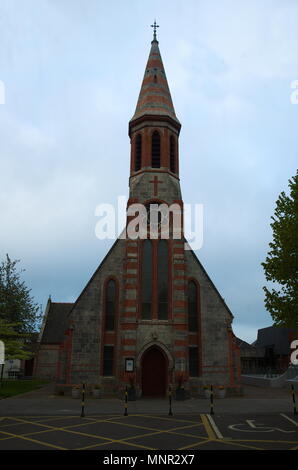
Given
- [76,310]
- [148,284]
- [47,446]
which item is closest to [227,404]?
[148,284]

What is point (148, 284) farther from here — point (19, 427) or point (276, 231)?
point (19, 427)

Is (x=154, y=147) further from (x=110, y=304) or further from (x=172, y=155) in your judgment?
(x=110, y=304)

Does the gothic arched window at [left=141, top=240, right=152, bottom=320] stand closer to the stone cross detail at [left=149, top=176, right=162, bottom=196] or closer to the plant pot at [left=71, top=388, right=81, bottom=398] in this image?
the stone cross detail at [left=149, top=176, right=162, bottom=196]

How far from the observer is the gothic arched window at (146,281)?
25875 millimetres

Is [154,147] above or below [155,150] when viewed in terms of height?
above

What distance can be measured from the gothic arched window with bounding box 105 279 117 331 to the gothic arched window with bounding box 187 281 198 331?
17.7ft

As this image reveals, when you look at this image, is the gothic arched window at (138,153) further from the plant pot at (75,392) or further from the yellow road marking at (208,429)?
the yellow road marking at (208,429)

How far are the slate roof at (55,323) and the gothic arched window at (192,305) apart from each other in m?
23.9

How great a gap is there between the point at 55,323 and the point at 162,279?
2658 centimetres

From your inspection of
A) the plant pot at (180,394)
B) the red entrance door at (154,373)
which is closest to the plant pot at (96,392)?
the red entrance door at (154,373)

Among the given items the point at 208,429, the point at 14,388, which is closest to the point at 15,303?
the point at 14,388

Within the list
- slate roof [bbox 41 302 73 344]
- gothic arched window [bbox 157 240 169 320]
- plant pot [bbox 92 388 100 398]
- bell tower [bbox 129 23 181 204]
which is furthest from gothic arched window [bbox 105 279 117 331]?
slate roof [bbox 41 302 73 344]

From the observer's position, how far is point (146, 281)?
2662 centimetres
